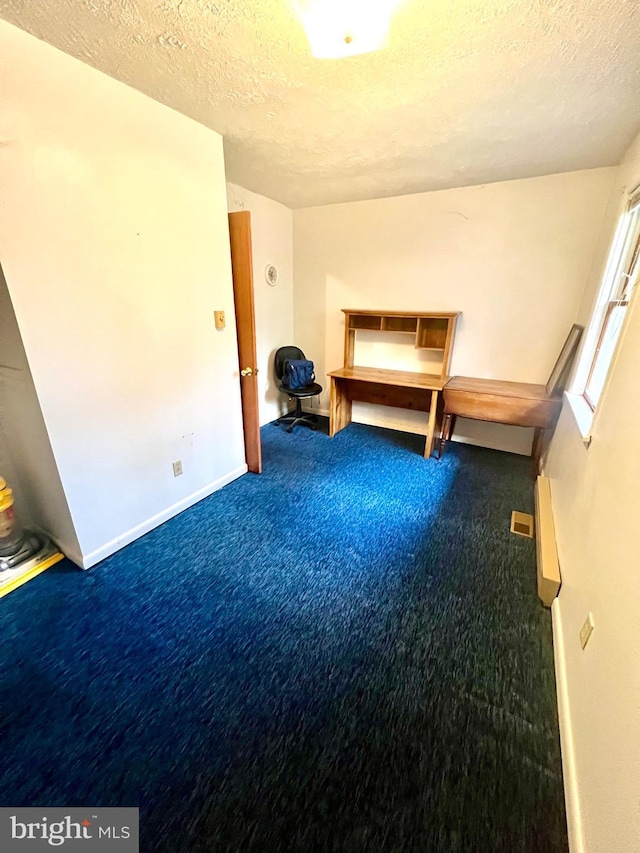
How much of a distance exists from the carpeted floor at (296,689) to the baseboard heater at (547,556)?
0.09 meters

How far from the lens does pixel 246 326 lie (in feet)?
8.54

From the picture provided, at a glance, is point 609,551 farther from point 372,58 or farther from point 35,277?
point 35,277

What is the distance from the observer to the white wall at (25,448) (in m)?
1.60

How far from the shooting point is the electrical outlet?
1.18 m

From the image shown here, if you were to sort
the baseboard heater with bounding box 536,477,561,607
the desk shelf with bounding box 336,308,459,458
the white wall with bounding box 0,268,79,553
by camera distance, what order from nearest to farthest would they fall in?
the white wall with bounding box 0,268,79,553, the baseboard heater with bounding box 536,477,561,607, the desk shelf with bounding box 336,308,459,458

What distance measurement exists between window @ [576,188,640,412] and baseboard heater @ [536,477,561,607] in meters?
0.74

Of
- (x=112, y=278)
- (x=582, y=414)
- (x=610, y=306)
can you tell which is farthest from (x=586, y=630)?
(x=112, y=278)

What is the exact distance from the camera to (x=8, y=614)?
1.67m

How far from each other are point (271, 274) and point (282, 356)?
0.94m

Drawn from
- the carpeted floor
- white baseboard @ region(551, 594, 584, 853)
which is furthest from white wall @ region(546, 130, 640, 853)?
the carpeted floor

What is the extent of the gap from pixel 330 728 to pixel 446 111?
3.02 m

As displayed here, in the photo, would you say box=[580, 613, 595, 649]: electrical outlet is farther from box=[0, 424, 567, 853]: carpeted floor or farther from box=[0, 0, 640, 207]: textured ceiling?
box=[0, 0, 640, 207]: textured ceiling

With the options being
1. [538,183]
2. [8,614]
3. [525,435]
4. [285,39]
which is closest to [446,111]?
[285,39]

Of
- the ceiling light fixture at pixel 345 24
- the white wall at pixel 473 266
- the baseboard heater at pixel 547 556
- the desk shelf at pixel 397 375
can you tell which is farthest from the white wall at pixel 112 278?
the baseboard heater at pixel 547 556
